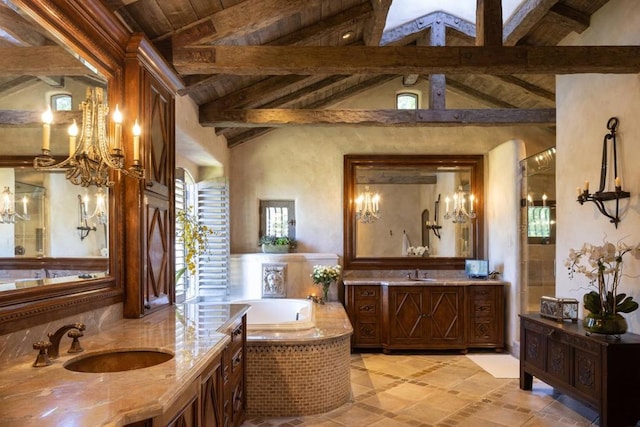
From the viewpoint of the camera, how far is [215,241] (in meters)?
6.11

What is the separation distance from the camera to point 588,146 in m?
4.16

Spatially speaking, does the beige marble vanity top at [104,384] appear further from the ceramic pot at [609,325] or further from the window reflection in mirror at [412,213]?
the window reflection in mirror at [412,213]

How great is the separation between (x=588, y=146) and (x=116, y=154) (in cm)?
394

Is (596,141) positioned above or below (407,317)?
above

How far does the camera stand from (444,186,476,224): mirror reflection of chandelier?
648cm

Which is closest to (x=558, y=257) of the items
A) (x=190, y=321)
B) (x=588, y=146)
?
(x=588, y=146)

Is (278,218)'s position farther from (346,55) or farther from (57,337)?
(57,337)

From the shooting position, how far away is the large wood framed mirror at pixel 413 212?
643 centimetres

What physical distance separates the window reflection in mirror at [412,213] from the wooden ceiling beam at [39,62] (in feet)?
15.1

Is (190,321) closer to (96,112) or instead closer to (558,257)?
(96,112)

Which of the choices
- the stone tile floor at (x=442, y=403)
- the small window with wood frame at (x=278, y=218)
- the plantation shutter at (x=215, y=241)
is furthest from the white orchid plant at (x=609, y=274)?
the plantation shutter at (x=215, y=241)

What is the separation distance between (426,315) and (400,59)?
142 inches

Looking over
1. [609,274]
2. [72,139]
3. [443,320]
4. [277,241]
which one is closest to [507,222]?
[443,320]

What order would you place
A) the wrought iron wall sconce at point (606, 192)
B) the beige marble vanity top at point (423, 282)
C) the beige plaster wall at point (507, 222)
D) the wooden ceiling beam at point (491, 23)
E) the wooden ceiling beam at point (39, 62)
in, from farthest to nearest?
the beige marble vanity top at point (423, 282)
the beige plaster wall at point (507, 222)
the wrought iron wall sconce at point (606, 192)
the wooden ceiling beam at point (491, 23)
the wooden ceiling beam at point (39, 62)
